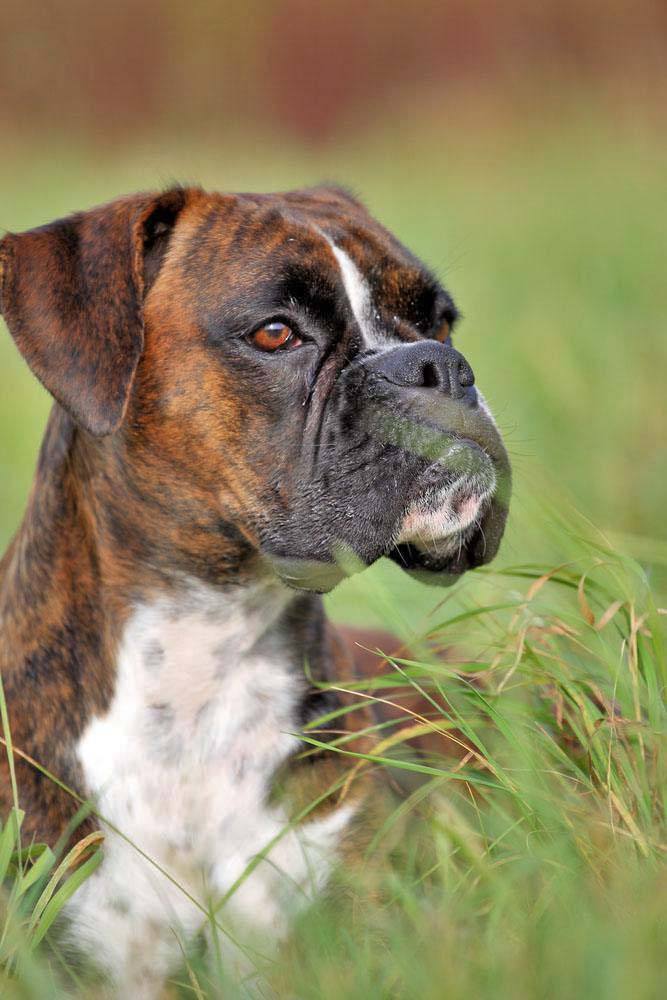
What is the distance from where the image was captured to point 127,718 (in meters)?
2.94

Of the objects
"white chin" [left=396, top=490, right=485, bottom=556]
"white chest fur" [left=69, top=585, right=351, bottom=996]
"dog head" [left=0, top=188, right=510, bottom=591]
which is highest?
"dog head" [left=0, top=188, right=510, bottom=591]

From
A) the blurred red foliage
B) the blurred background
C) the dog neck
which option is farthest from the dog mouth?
the blurred red foliage

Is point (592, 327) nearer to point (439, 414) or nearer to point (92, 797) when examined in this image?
point (439, 414)

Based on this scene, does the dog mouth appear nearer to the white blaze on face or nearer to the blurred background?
the blurred background

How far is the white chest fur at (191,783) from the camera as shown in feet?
9.23

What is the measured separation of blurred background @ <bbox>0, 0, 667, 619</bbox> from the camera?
559 centimetres

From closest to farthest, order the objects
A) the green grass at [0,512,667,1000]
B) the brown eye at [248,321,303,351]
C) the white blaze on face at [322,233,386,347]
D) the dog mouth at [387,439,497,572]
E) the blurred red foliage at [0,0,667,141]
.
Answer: the green grass at [0,512,667,1000]
the dog mouth at [387,439,497,572]
the brown eye at [248,321,303,351]
the white blaze on face at [322,233,386,347]
the blurred red foliage at [0,0,667,141]

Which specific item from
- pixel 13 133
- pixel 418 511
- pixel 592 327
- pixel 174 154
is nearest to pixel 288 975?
pixel 418 511

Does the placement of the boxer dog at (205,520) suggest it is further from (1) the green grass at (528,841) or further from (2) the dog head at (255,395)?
(1) the green grass at (528,841)

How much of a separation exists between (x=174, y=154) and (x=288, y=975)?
43.9 feet

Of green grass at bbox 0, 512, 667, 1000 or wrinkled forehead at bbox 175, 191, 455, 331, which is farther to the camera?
wrinkled forehead at bbox 175, 191, 455, 331

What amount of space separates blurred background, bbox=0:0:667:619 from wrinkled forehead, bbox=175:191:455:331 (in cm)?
49

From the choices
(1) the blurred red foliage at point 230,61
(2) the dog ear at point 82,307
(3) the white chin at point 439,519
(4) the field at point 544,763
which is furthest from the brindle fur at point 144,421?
(1) the blurred red foliage at point 230,61

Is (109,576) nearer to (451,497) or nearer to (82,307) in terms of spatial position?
(82,307)
